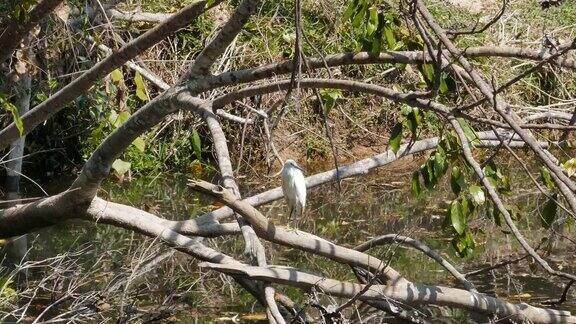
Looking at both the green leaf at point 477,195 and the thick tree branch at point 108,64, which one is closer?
the green leaf at point 477,195

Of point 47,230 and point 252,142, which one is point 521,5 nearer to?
point 252,142

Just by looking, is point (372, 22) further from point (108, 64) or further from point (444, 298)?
point (108, 64)

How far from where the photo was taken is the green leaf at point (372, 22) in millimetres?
4488

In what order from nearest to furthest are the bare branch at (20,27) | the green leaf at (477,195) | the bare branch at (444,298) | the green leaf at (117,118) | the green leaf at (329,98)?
the green leaf at (477,195) → the bare branch at (444,298) → the green leaf at (329,98) → the bare branch at (20,27) → the green leaf at (117,118)

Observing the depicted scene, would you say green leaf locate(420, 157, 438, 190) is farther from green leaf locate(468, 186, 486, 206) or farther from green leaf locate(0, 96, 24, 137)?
green leaf locate(0, 96, 24, 137)

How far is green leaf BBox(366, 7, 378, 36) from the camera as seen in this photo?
14.7ft

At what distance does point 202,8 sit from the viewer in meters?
5.16

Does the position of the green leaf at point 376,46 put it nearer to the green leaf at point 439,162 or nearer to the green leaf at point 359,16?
the green leaf at point 359,16

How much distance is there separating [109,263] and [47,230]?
1335mm

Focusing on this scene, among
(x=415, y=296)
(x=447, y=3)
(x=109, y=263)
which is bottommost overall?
(x=415, y=296)

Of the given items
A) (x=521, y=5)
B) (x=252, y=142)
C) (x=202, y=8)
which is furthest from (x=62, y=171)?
(x=521, y=5)

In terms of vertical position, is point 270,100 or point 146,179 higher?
point 270,100

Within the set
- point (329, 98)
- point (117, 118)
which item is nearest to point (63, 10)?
point (117, 118)

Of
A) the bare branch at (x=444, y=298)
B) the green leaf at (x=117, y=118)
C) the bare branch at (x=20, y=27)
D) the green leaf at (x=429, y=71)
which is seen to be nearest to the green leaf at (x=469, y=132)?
the green leaf at (x=429, y=71)
